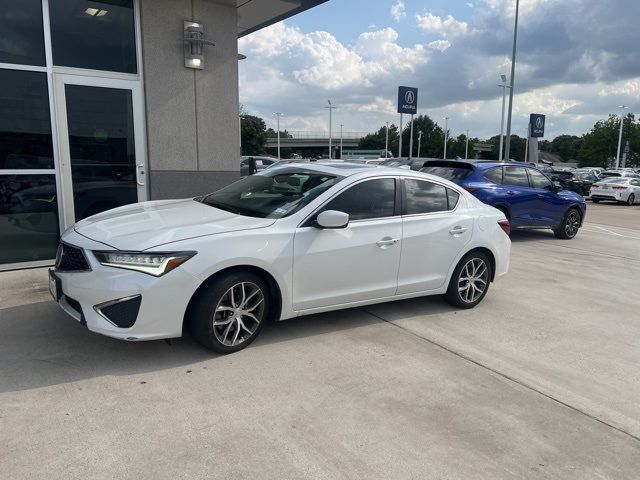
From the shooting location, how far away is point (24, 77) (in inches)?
261

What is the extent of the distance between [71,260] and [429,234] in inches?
129

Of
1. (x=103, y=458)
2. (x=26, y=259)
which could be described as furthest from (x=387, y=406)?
(x=26, y=259)

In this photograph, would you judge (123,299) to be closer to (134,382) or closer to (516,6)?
(134,382)

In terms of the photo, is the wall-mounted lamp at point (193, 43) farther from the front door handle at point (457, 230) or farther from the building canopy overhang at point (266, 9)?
the front door handle at point (457, 230)

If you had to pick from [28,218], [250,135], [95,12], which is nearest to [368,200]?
[28,218]

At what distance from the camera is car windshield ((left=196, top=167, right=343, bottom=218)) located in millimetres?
4520

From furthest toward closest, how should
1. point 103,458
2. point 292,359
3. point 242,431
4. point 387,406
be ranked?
point 292,359 → point 387,406 → point 242,431 → point 103,458

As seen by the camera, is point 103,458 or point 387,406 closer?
point 103,458

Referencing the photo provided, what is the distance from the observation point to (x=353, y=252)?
4.58 metres

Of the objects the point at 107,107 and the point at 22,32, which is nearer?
the point at 22,32

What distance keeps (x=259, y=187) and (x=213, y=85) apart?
3.83 meters

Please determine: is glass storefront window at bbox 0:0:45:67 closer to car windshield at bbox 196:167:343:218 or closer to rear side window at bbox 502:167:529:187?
car windshield at bbox 196:167:343:218

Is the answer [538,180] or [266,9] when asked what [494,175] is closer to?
[538,180]

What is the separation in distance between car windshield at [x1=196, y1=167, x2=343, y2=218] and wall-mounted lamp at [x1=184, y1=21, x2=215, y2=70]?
11.1 feet
